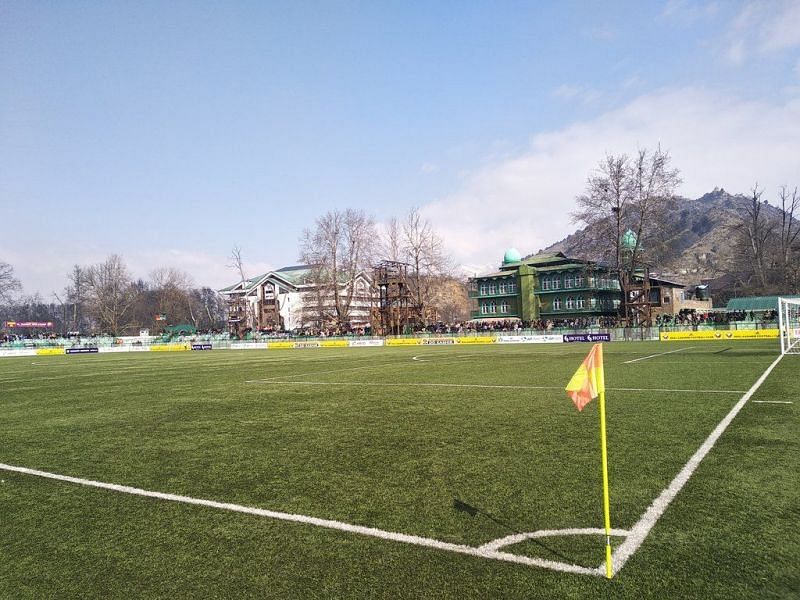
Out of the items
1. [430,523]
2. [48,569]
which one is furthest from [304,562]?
[48,569]

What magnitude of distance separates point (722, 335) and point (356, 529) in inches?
1710

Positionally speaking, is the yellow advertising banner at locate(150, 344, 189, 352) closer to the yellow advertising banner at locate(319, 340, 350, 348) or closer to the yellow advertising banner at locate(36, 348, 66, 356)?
the yellow advertising banner at locate(36, 348, 66, 356)

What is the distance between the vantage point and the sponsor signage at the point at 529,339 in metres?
46.8

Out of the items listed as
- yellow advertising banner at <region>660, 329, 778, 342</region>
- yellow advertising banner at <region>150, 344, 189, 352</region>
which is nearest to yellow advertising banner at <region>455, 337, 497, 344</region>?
yellow advertising banner at <region>660, 329, 778, 342</region>

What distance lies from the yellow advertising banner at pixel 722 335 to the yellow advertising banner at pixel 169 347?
47.3 m

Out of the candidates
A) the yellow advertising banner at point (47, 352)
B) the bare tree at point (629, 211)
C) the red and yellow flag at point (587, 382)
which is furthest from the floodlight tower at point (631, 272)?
the yellow advertising banner at point (47, 352)

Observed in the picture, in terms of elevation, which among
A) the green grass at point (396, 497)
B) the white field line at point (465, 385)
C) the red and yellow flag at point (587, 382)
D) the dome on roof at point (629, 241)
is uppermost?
the dome on roof at point (629, 241)

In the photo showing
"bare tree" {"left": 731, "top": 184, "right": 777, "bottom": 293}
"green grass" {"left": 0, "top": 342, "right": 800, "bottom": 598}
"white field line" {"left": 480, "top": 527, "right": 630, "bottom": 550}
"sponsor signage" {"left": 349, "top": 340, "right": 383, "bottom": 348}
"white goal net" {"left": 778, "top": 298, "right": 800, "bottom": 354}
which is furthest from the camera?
"bare tree" {"left": 731, "top": 184, "right": 777, "bottom": 293}

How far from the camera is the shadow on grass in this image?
418 cm

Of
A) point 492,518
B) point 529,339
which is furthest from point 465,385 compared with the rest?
point 529,339

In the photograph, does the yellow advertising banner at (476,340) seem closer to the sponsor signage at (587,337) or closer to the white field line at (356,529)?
the sponsor signage at (587,337)

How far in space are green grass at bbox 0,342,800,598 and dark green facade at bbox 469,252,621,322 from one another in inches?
2571

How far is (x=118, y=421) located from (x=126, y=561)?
Result: 8.06 m

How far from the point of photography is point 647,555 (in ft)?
13.4
